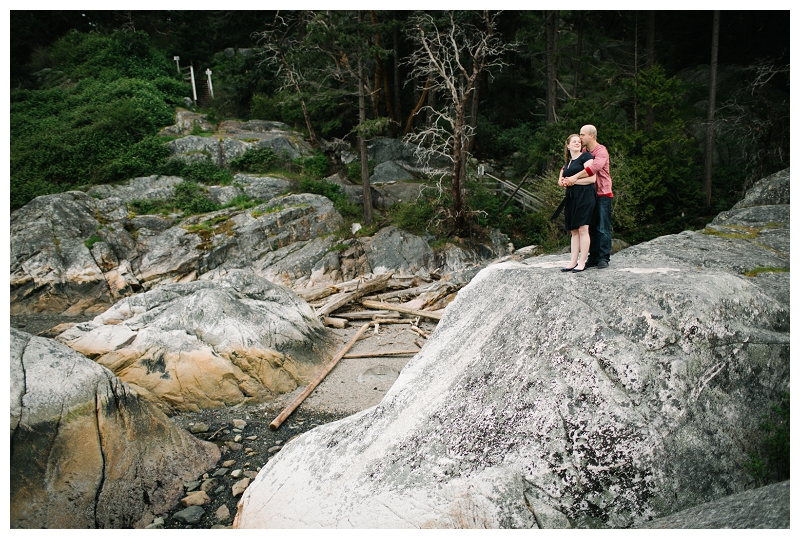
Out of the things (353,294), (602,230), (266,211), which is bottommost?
(353,294)

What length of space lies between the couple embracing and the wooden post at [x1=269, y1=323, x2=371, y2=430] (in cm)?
570

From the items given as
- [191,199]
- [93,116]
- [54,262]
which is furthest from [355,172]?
[54,262]

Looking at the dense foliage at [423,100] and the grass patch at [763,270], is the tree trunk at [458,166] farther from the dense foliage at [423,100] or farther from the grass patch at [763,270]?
the grass patch at [763,270]

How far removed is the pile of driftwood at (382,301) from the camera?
46.4ft

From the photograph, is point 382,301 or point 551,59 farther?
point 551,59

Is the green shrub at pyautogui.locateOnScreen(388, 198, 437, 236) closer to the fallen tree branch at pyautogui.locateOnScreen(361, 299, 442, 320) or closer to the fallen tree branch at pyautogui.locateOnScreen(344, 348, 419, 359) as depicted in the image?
the fallen tree branch at pyautogui.locateOnScreen(361, 299, 442, 320)

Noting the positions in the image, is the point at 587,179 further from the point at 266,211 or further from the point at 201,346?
the point at 266,211

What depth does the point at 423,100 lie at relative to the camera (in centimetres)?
2630

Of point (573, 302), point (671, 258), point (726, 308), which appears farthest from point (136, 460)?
point (671, 258)

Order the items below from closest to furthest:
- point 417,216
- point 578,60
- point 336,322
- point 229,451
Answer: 1. point 229,451
2. point 336,322
3. point 417,216
4. point 578,60

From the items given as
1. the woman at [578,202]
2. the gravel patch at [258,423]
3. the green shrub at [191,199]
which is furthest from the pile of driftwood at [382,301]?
the green shrub at [191,199]

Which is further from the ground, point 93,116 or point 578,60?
point 578,60

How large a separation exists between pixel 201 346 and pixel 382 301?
278 inches

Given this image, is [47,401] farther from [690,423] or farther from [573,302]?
[690,423]
